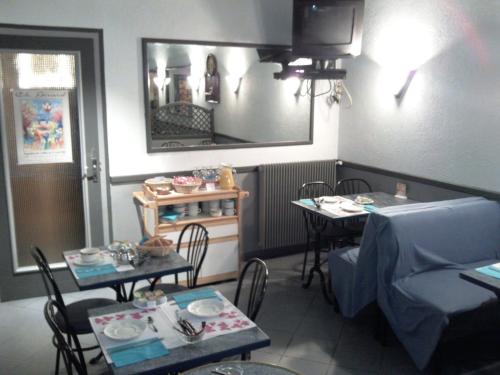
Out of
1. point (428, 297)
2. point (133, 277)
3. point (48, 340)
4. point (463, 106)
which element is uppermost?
point (463, 106)

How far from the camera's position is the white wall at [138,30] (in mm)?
3590

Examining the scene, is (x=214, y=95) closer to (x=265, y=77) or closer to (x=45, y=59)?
(x=265, y=77)

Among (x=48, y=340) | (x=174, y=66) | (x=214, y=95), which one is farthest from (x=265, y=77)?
(x=48, y=340)

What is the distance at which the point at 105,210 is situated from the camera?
3957mm

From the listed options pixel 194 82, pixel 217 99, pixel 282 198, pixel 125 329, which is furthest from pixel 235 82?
pixel 125 329

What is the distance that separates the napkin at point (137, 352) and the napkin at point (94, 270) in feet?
2.50

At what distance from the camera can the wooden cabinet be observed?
3.74 m

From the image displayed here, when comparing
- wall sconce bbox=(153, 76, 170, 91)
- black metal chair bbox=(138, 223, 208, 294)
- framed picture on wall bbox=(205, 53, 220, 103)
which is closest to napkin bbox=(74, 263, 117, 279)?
black metal chair bbox=(138, 223, 208, 294)

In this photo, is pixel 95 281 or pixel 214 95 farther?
pixel 214 95

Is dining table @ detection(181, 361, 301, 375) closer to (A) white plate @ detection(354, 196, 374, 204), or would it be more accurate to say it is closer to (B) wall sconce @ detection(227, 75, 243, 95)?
(A) white plate @ detection(354, 196, 374, 204)

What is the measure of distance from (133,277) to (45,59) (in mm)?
2051

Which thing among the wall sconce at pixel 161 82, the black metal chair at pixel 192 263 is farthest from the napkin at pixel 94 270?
the wall sconce at pixel 161 82

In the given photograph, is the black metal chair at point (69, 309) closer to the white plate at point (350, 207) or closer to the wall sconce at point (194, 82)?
the white plate at point (350, 207)

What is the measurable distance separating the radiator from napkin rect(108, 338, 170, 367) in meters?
2.81
